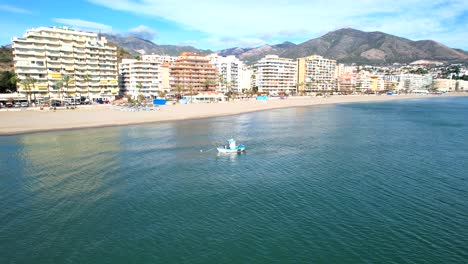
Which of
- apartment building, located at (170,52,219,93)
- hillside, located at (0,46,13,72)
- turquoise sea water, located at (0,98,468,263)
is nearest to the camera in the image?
turquoise sea water, located at (0,98,468,263)

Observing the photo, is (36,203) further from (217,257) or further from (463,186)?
(463,186)

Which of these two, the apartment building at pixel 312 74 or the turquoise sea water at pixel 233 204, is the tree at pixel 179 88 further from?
the turquoise sea water at pixel 233 204

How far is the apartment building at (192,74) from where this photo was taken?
133000 mm

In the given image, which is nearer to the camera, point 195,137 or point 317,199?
point 317,199

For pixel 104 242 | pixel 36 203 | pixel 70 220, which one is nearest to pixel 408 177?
pixel 104 242

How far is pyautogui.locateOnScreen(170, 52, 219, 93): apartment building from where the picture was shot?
436 ft

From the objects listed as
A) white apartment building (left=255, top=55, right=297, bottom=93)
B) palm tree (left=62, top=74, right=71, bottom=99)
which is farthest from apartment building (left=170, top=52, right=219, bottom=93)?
palm tree (left=62, top=74, right=71, bottom=99)

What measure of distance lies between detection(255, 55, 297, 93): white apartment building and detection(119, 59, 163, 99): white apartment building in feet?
208

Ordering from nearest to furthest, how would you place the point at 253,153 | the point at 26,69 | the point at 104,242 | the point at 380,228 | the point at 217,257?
the point at 217,257, the point at 104,242, the point at 380,228, the point at 253,153, the point at 26,69

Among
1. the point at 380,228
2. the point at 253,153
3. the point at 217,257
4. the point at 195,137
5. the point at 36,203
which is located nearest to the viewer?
the point at 217,257

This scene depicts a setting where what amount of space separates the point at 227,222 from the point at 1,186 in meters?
17.4

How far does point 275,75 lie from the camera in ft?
569

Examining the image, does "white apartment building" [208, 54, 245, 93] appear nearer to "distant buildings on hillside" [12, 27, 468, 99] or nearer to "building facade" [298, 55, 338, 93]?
"distant buildings on hillside" [12, 27, 468, 99]

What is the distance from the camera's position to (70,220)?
1816 cm
